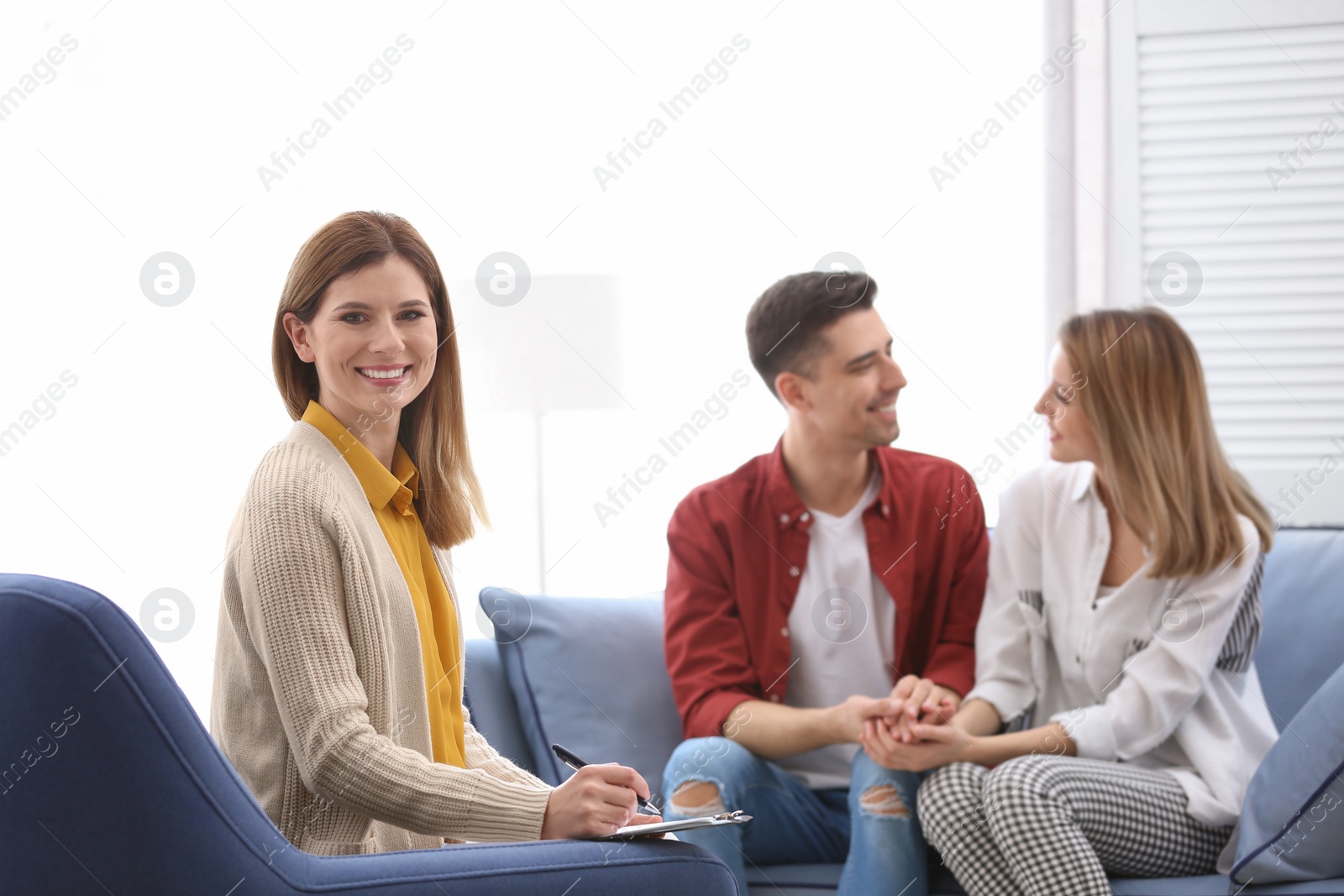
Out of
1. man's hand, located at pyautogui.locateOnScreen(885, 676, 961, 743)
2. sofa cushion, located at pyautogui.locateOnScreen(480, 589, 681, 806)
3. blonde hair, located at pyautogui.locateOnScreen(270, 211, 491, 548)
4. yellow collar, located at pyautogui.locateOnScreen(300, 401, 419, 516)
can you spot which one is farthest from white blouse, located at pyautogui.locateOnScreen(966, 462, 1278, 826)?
yellow collar, located at pyautogui.locateOnScreen(300, 401, 419, 516)

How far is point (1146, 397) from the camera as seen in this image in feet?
5.84

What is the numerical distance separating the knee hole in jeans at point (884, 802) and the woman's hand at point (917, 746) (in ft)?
0.11

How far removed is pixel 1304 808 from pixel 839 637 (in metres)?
0.71

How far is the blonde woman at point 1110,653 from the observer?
1504 millimetres

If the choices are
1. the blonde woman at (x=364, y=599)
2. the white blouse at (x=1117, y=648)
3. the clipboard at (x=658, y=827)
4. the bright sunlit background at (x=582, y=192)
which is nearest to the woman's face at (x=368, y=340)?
the blonde woman at (x=364, y=599)

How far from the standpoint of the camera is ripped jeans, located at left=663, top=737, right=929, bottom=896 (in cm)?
153

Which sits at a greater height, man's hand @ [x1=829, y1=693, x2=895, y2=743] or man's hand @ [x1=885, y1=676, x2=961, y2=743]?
man's hand @ [x1=885, y1=676, x2=961, y2=743]

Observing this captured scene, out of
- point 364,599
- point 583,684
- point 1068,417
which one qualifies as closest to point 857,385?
point 1068,417

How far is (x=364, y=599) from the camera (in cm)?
107

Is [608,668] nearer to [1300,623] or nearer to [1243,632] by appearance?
[1243,632]

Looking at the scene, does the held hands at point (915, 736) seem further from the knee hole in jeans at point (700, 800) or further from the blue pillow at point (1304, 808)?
the blue pillow at point (1304, 808)

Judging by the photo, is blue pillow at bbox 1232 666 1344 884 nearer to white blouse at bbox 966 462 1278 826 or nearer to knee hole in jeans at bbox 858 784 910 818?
white blouse at bbox 966 462 1278 826

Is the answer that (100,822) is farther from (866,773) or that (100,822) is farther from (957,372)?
(957,372)

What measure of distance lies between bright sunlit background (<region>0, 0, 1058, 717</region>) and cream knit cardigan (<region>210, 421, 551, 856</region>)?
1.30 metres
